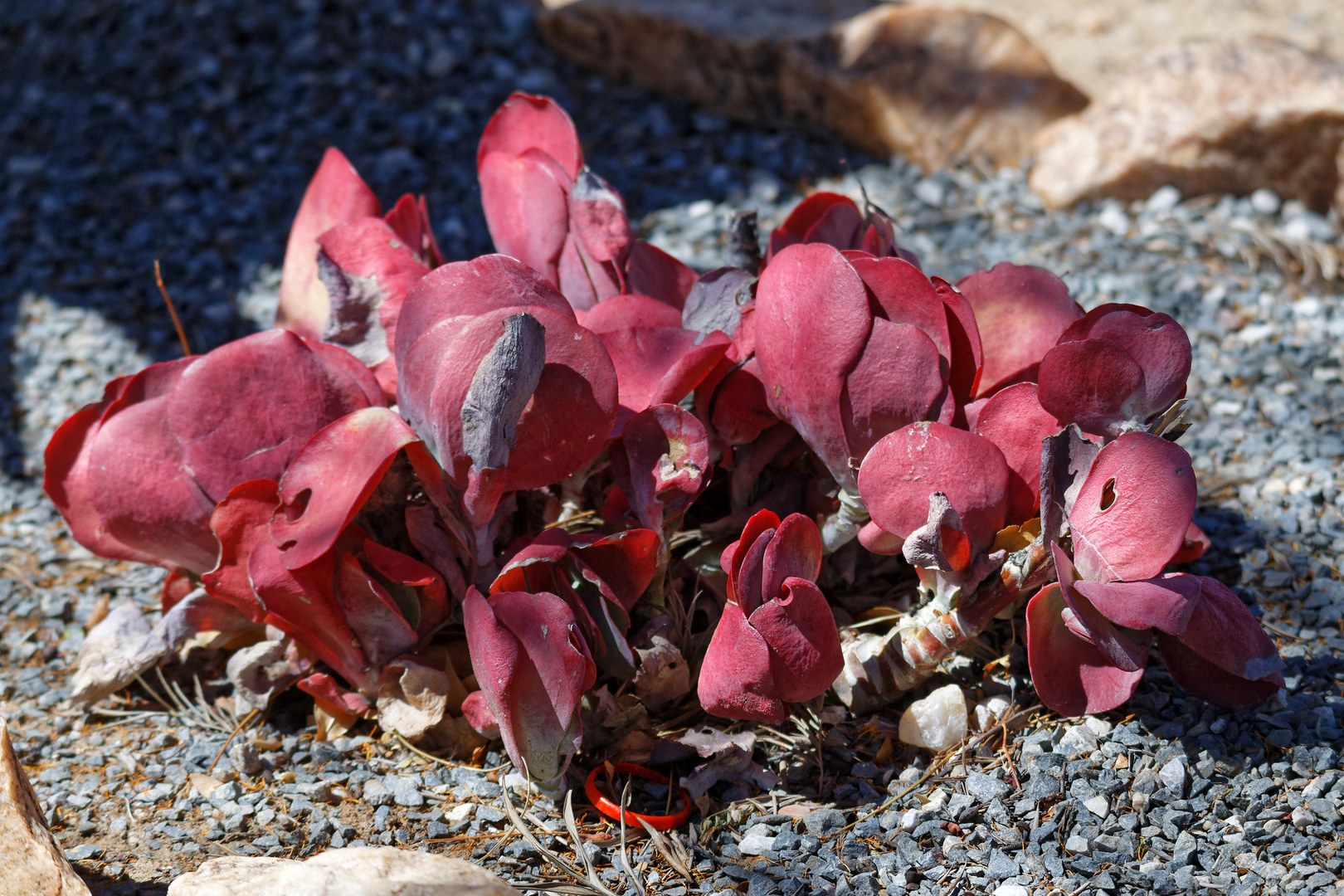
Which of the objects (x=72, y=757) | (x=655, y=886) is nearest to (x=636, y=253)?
(x=655, y=886)

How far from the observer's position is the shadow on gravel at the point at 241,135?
2256 mm

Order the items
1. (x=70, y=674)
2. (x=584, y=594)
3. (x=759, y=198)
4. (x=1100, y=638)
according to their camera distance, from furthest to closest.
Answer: (x=759, y=198), (x=70, y=674), (x=584, y=594), (x=1100, y=638)

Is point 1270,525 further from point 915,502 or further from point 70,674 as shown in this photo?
point 70,674

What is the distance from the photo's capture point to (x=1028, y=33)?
3.61 meters

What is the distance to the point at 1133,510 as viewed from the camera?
36.3 inches

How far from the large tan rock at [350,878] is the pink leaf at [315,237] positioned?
0.67 m

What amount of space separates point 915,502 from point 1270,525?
0.67 meters

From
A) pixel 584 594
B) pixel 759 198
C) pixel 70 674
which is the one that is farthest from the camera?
pixel 759 198

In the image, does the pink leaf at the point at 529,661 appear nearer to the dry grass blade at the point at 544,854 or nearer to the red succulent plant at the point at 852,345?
the dry grass blade at the point at 544,854

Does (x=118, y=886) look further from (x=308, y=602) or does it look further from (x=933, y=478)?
(x=933, y=478)

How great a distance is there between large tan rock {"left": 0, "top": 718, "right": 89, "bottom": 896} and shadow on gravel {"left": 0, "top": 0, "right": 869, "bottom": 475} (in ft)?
3.96

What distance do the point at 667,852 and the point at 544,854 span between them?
0.12 m

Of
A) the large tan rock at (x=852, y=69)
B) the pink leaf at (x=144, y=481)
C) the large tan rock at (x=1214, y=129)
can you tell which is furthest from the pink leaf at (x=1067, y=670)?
the large tan rock at (x=852, y=69)

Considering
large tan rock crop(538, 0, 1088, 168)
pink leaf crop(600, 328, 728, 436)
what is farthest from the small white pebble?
large tan rock crop(538, 0, 1088, 168)
